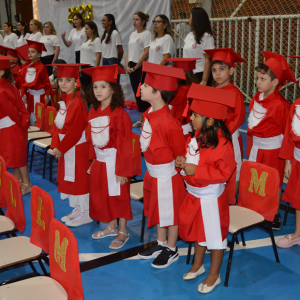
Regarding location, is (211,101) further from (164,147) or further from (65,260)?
(65,260)

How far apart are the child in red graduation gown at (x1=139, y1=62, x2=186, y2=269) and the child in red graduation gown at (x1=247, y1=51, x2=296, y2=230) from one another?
0.88m

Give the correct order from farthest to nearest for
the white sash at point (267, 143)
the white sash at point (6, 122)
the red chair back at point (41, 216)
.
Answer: the white sash at point (6, 122), the white sash at point (267, 143), the red chair back at point (41, 216)

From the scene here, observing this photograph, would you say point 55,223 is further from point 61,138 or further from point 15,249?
point 61,138

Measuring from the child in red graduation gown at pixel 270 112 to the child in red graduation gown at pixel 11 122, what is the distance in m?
2.16

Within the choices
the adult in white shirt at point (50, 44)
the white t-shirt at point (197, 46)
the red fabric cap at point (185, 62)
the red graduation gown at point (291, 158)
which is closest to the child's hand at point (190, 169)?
the red graduation gown at point (291, 158)

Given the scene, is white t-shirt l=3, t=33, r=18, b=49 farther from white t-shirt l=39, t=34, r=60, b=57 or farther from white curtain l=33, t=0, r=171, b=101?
white t-shirt l=39, t=34, r=60, b=57

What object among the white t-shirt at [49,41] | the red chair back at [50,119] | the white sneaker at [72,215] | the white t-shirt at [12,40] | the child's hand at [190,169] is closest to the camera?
the child's hand at [190,169]

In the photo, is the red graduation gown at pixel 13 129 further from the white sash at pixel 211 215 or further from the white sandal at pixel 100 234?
the white sash at pixel 211 215

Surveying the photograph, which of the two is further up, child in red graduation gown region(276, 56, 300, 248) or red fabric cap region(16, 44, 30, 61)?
red fabric cap region(16, 44, 30, 61)

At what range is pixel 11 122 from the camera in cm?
367

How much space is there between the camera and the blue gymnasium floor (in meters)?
2.30

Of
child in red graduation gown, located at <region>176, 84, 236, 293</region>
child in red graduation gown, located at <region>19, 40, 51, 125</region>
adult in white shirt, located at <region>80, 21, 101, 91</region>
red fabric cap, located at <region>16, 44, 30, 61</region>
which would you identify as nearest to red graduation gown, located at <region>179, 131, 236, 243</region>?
child in red graduation gown, located at <region>176, 84, 236, 293</region>

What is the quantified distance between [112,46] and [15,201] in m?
4.92

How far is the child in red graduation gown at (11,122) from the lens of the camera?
354cm
